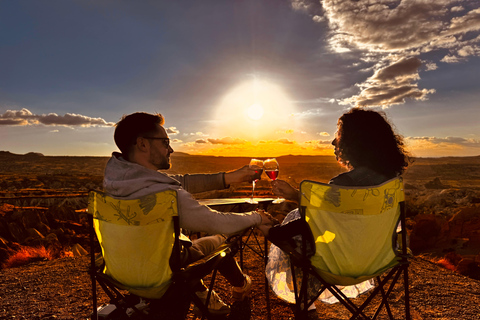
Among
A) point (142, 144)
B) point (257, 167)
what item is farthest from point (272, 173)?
point (142, 144)

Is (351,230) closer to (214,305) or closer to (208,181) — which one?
(214,305)

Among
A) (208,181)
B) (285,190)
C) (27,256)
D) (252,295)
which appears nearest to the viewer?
(285,190)

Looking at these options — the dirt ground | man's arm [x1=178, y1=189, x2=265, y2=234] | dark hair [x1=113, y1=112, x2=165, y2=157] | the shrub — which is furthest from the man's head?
the shrub

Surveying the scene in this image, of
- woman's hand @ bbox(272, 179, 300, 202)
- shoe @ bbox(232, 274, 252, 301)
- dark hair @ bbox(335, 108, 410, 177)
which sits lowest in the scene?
shoe @ bbox(232, 274, 252, 301)

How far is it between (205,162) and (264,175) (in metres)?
81.0

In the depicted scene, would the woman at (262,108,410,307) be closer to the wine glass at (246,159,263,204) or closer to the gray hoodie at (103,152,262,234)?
the gray hoodie at (103,152,262,234)

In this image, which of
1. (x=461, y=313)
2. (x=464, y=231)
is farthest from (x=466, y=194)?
(x=461, y=313)

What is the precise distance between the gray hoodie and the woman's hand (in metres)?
0.41

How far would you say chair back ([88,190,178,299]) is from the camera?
6.08ft

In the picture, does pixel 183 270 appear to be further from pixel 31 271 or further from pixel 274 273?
pixel 31 271

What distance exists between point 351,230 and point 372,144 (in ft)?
2.38

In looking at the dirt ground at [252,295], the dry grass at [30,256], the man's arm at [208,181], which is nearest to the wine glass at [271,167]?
the man's arm at [208,181]

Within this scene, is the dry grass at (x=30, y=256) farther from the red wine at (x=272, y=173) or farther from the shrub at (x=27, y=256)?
the red wine at (x=272, y=173)

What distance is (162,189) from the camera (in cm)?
193
